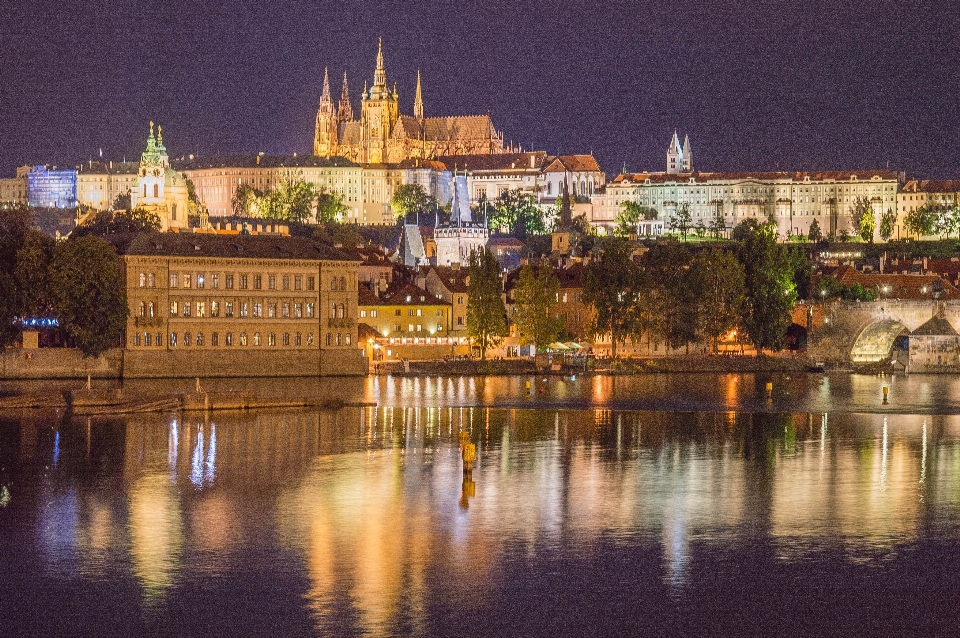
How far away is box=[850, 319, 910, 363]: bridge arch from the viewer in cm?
7431

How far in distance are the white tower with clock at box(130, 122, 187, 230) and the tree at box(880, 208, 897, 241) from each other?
77585 mm

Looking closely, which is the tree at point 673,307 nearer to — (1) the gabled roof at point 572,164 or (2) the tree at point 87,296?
(2) the tree at point 87,296

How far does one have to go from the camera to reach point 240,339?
195ft

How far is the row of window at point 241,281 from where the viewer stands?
5812cm

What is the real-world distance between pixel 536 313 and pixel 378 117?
12427 cm

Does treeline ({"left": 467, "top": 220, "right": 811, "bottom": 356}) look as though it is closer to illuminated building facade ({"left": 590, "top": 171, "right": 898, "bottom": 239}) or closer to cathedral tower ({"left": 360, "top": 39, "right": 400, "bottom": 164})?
illuminated building facade ({"left": 590, "top": 171, "right": 898, "bottom": 239})

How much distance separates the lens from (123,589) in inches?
821

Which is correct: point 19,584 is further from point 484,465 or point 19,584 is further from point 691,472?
point 691,472

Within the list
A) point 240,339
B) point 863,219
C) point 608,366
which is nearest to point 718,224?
point 863,219

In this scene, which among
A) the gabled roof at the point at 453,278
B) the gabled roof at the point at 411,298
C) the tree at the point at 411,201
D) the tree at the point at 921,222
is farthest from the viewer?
the tree at the point at 411,201

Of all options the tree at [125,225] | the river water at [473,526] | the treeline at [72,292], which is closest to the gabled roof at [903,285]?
the river water at [473,526]

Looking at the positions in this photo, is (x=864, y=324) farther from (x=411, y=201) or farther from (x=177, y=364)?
(x=411, y=201)

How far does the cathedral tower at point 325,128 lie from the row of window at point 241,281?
437 feet

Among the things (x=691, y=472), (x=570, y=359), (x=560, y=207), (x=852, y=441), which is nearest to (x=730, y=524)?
(x=691, y=472)
